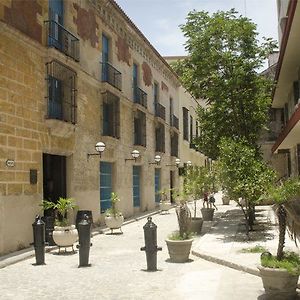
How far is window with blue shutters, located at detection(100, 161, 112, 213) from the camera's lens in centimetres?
1747

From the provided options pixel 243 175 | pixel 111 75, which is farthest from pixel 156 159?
pixel 243 175

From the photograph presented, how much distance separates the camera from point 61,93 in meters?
14.0

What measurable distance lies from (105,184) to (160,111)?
9.51 m

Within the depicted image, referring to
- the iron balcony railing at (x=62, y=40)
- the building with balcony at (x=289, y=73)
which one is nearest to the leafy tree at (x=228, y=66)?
the building with balcony at (x=289, y=73)

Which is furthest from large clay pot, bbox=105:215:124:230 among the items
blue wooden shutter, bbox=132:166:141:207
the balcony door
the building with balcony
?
blue wooden shutter, bbox=132:166:141:207

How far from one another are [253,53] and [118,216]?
7522 millimetres

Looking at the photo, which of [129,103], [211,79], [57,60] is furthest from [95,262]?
[129,103]

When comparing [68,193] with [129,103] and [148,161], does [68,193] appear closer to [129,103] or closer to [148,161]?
[129,103]

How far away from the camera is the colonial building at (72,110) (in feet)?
35.9

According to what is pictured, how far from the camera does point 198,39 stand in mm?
15742

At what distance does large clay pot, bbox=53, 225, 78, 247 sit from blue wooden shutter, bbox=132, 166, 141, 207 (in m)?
11.3

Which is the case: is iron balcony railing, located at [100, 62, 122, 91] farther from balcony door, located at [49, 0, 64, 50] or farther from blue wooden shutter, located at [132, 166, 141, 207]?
blue wooden shutter, located at [132, 166, 141, 207]

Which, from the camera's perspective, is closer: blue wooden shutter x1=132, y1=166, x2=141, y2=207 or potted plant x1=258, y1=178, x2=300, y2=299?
potted plant x1=258, y1=178, x2=300, y2=299

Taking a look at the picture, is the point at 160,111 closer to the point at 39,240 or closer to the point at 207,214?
the point at 207,214
